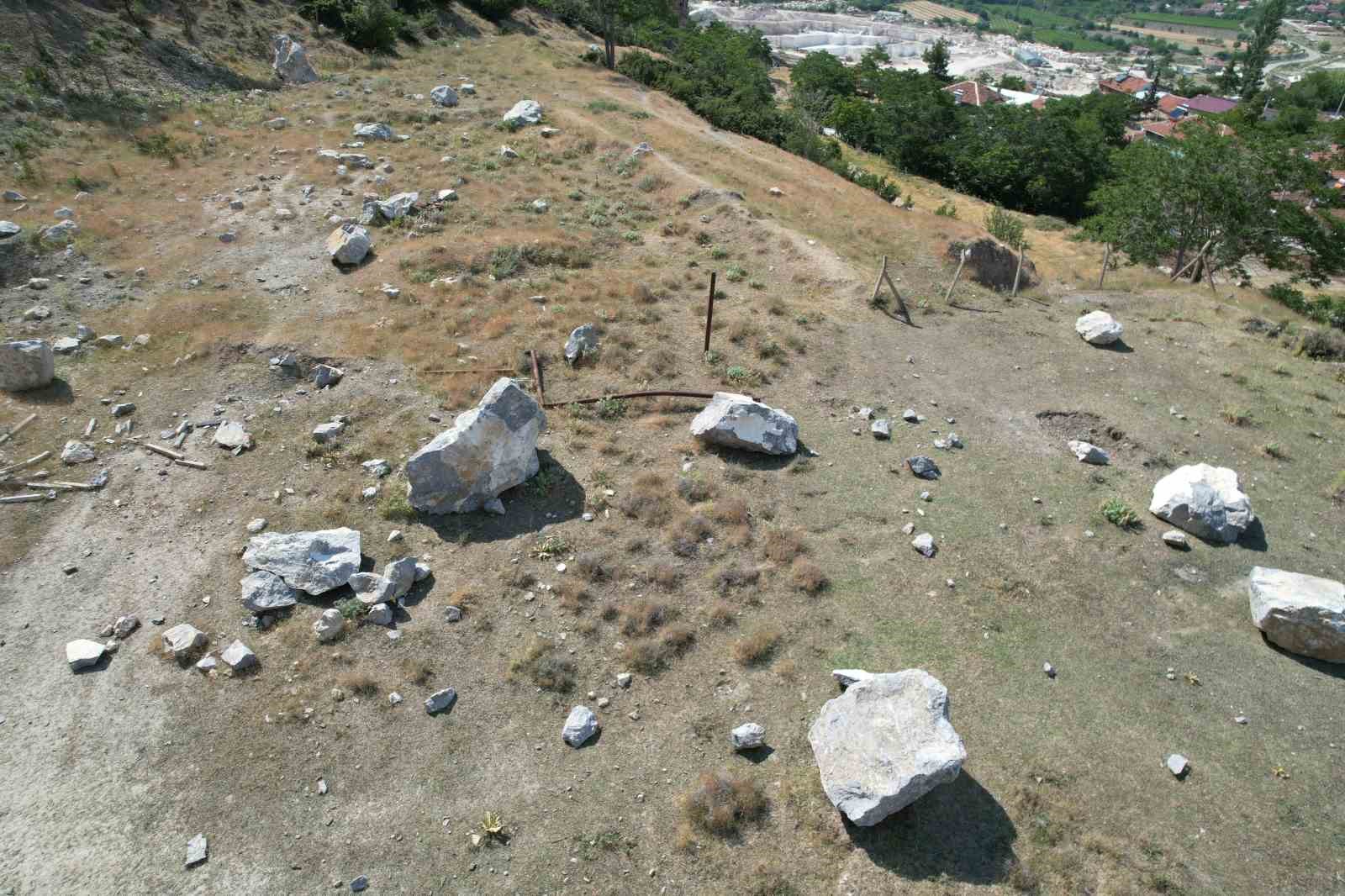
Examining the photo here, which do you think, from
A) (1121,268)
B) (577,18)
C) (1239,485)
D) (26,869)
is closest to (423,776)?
(26,869)

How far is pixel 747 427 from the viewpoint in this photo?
15.8 m

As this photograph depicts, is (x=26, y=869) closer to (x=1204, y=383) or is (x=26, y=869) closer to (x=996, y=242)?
(x=1204, y=383)

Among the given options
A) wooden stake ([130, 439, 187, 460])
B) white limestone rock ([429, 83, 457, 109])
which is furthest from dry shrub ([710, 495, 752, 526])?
white limestone rock ([429, 83, 457, 109])

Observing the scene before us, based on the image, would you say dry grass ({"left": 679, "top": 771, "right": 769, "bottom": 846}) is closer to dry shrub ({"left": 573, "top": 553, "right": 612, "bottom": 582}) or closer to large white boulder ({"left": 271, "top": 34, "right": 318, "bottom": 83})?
dry shrub ({"left": 573, "top": 553, "right": 612, "bottom": 582})

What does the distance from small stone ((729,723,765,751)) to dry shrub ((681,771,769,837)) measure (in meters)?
0.47

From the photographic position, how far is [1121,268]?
107ft

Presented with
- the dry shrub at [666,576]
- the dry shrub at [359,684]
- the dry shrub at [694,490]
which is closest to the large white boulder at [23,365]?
the dry shrub at [359,684]

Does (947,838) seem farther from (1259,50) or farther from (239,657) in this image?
(1259,50)

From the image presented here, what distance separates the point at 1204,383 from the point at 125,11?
48.4m

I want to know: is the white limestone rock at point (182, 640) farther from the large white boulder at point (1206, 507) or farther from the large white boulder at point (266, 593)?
the large white boulder at point (1206, 507)

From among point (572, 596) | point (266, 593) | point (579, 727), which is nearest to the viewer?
point (579, 727)

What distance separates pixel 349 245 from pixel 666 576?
16.5 meters

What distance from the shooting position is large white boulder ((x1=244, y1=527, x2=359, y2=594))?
493 inches

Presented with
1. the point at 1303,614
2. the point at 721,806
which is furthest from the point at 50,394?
the point at 1303,614
